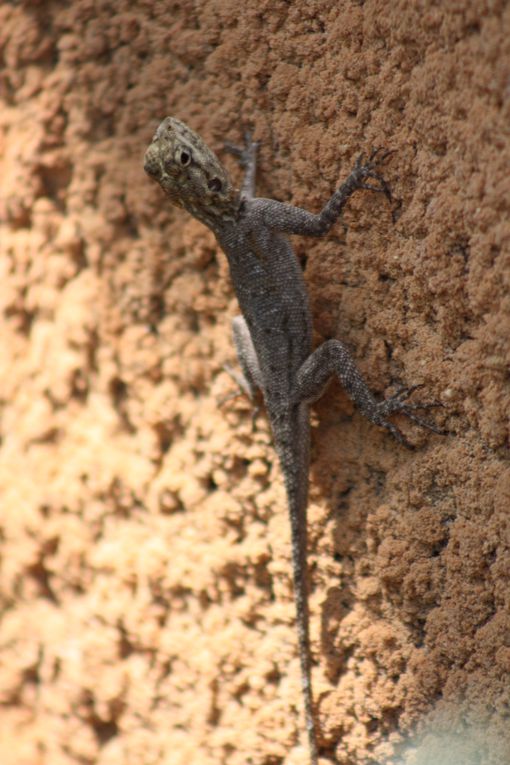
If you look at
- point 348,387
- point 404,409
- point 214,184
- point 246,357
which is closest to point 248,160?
point 214,184

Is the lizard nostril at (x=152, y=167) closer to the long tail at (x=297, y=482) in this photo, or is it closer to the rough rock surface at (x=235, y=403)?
the rough rock surface at (x=235, y=403)

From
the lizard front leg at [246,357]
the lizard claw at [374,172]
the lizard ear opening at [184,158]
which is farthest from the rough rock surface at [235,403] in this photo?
the lizard ear opening at [184,158]

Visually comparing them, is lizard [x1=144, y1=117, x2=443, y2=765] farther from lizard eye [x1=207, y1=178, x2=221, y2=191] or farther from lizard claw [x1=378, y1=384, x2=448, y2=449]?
lizard claw [x1=378, y1=384, x2=448, y2=449]

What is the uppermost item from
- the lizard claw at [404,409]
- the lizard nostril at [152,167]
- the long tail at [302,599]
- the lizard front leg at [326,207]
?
the lizard nostril at [152,167]

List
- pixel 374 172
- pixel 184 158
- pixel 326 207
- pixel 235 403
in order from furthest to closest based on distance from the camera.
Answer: pixel 235 403 → pixel 184 158 → pixel 326 207 → pixel 374 172

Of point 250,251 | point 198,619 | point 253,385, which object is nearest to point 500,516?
point 253,385

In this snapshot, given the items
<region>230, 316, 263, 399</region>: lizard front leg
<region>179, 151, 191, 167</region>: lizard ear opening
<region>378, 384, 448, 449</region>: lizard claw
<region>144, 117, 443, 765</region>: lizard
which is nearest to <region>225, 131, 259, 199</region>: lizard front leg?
<region>144, 117, 443, 765</region>: lizard

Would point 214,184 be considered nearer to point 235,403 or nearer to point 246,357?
point 246,357

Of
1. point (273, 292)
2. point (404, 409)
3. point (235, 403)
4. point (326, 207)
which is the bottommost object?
point (235, 403)
